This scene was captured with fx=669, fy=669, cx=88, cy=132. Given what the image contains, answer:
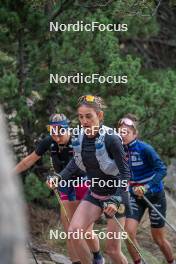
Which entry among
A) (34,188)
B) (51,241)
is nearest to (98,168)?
(34,188)

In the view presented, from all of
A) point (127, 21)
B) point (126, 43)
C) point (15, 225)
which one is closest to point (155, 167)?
point (127, 21)

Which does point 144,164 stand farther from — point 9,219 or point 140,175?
point 9,219

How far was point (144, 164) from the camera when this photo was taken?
6.79 metres

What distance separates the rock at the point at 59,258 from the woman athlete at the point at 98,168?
5.98 ft

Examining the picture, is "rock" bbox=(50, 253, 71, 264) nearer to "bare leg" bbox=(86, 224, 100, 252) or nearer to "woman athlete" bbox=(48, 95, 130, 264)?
"bare leg" bbox=(86, 224, 100, 252)

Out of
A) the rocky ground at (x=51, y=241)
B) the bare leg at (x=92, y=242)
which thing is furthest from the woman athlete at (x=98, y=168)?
the rocky ground at (x=51, y=241)

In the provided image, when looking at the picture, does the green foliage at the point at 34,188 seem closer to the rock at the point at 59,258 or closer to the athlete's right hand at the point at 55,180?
the rock at the point at 59,258

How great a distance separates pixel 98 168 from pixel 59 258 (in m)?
2.76

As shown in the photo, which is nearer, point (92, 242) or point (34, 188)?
point (92, 242)

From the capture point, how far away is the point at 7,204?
1.08m

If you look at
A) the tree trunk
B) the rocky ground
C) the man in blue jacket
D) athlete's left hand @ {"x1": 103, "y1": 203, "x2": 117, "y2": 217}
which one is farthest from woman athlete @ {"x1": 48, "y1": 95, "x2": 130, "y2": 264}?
the tree trunk

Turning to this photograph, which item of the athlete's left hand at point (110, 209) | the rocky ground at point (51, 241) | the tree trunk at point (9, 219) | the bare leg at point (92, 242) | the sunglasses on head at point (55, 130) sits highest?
the tree trunk at point (9, 219)

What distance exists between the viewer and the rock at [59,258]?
8047 mm

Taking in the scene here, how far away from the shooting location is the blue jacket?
6.69 meters
